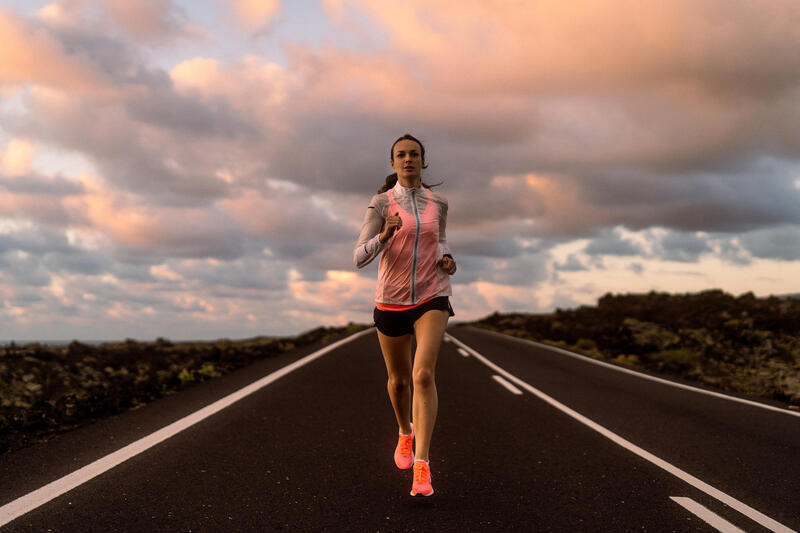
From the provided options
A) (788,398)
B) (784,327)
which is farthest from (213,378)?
(784,327)

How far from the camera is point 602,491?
4320 mm

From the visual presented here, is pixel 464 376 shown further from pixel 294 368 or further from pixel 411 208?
pixel 411 208

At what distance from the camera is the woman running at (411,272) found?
167 inches

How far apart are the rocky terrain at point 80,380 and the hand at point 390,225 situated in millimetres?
3868

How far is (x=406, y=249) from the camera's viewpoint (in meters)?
4.37

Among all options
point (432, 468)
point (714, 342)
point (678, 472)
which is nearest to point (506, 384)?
point (678, 472)

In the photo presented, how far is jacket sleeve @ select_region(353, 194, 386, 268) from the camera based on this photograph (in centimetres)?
428

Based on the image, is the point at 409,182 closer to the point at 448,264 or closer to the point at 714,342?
the point at 448,264

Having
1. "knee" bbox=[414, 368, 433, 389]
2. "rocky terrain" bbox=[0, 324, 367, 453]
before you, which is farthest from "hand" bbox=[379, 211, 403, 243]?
"rocky terrain" bbox=[0, 324, 367, 453]

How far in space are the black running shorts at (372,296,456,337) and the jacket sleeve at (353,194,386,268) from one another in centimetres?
41

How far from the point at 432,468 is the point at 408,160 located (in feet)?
7.80

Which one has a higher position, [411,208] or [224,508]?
[411,208]

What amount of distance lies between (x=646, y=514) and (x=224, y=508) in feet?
8.51

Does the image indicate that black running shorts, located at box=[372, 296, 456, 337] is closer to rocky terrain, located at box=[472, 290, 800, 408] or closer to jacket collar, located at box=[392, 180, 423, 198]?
jacket collar, located at box=[392, 180, 423, 198]
